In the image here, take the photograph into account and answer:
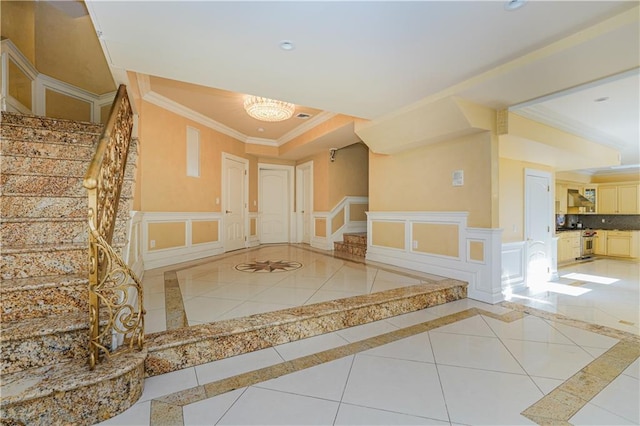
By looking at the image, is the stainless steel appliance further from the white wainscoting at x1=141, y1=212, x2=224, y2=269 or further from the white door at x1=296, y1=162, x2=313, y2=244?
the white wainscoting at x1=141, y1=212, x2=224, y2=269

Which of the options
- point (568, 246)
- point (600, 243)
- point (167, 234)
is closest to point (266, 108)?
point (167, 234)

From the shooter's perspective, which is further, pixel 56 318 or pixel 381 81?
pixel 381 81

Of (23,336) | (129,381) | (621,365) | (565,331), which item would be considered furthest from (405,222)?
(23,336)

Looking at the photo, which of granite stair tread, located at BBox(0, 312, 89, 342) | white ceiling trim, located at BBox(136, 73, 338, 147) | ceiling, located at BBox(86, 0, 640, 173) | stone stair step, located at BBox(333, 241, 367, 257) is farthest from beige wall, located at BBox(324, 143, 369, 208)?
granite stair tread, located at BBox(0, 312, 89, 342)

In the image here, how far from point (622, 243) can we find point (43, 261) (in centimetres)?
1204

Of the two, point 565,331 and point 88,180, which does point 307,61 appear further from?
point 565,331

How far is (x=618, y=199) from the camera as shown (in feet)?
27.1

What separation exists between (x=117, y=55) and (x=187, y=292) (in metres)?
2.40

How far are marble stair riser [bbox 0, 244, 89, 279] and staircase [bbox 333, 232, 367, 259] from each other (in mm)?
4455

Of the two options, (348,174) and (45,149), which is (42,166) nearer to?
(45,149)

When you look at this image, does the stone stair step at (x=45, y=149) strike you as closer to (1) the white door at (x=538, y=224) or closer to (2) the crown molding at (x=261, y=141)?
(2) the crown molding at (x=261, y=141)

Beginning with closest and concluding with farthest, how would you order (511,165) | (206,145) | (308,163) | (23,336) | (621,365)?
(23,336), (621,365), (511,165), (206,145), (308,163)

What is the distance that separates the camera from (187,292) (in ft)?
10.3

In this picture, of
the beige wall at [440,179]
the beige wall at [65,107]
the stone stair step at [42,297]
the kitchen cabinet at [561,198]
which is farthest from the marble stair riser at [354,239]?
the kitchen cabinet at [561,198]
